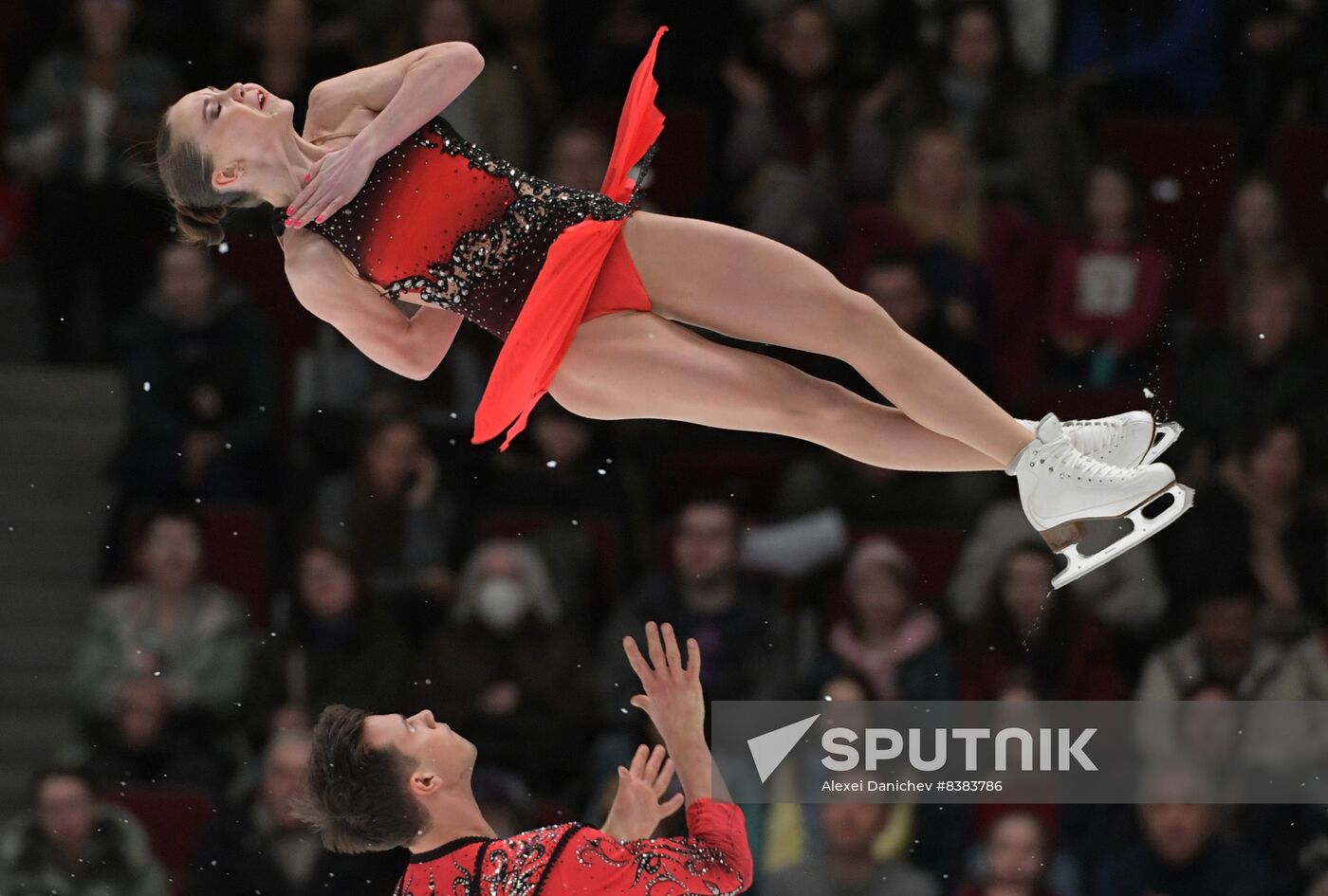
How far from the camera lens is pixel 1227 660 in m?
6.19

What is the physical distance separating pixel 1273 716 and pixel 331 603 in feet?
8.96

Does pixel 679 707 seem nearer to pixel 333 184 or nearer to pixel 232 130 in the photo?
pixel 333 184

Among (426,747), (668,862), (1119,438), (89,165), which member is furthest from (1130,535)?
(89,165)


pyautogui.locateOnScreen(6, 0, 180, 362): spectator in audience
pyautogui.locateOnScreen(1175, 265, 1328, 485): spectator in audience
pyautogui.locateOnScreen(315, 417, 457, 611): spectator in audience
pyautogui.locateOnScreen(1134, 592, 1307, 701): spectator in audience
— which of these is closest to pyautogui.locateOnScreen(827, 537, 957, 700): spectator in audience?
pyautogui.locateOnScreen(1134, 592, 1307, 701): spectator in audience

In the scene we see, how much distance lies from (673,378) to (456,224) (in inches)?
A: 22.3

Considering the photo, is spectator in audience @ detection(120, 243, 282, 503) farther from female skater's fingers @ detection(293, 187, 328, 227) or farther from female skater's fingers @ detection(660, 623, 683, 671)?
female skater's fingers @ detection(660, 623, 683, 671)

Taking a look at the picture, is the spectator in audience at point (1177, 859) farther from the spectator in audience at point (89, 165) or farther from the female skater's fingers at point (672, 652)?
the spectator in audience at point (89, 165)

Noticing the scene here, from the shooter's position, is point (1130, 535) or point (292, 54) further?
point (292, 54)

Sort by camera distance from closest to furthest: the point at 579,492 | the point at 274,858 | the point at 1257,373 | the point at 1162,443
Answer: the point at 1162,443
the point at 274,858
the point at 1257,373
the point at 579,492

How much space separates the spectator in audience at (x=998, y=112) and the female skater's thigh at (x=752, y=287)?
2.46 metres

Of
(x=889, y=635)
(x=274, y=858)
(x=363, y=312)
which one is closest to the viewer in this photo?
(x=363, y=312)

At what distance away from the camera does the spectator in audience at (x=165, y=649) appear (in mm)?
6461

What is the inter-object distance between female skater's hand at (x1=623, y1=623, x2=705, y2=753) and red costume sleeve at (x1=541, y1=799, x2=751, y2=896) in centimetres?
16

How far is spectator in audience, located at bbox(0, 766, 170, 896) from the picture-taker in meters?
6.07
